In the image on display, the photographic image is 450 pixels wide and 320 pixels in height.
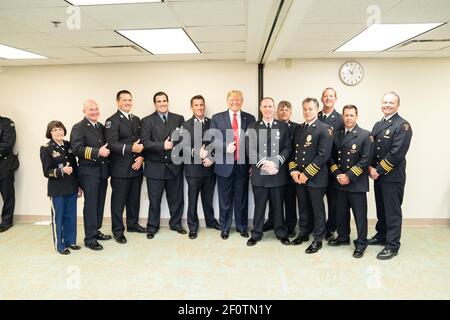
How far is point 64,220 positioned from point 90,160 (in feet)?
2.39

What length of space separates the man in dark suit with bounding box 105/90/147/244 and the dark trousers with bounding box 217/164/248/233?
107 cm

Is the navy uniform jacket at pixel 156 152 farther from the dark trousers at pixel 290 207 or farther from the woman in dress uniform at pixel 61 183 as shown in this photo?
the dark trousers at pixel 290 207

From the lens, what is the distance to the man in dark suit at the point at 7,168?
4.73 m

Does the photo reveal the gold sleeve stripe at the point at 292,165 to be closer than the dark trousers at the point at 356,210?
No

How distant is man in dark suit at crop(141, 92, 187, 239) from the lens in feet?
14.0

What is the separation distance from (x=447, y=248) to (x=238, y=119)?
2.84m

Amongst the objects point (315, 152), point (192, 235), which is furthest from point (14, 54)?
point (315, 152)

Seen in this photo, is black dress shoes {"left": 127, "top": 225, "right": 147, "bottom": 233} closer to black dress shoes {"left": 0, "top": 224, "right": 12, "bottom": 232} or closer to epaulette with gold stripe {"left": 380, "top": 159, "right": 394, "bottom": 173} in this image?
black dress shoes {"left": 0, "top": 224, "right": 12, "bottom": 232}

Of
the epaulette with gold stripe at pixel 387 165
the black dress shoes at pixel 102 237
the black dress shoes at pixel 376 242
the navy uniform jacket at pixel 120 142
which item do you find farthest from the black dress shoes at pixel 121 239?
the epaulette with gold stripe at pixel 387 165

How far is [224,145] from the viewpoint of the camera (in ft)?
13.8

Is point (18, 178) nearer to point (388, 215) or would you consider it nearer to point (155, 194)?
point (155, 194)

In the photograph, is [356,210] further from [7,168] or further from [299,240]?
[7,168]

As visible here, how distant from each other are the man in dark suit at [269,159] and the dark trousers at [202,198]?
722 millimetres

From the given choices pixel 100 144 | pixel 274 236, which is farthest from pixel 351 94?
pixel 100 144
